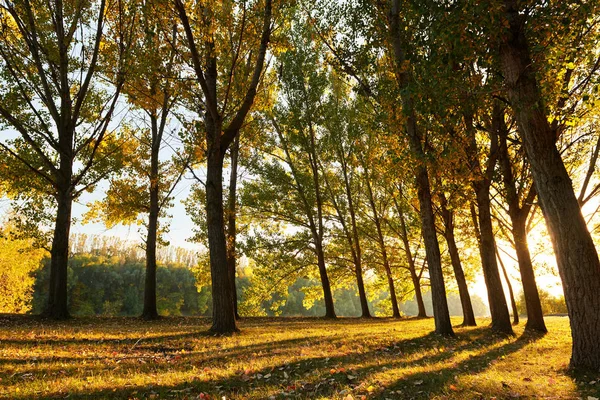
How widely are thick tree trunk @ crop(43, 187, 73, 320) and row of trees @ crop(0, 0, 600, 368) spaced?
70mm

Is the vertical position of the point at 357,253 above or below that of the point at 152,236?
below

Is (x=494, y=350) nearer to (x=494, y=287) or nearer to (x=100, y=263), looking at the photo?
(x=494, y=287)

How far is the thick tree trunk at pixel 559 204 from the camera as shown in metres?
6.07

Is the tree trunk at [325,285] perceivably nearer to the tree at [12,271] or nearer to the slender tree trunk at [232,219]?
the slender tree trunk at [232,219]

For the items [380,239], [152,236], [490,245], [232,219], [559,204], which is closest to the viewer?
[559,204]

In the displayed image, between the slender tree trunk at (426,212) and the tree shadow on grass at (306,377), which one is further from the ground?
the slender tree trunk at (426,212)

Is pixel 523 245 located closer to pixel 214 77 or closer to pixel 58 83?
pixel 214 77

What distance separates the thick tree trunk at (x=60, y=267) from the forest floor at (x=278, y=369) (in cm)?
560

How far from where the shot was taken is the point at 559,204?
20.9ft

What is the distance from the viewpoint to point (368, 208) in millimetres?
26781

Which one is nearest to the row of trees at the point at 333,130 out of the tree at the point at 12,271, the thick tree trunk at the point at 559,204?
the thick tree trunk at the point at 559,204

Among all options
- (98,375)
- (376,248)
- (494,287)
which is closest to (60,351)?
(98,375)

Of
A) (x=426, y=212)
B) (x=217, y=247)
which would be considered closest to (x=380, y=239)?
(x=426, y=212)

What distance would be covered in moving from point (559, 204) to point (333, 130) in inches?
674
